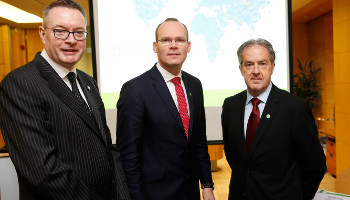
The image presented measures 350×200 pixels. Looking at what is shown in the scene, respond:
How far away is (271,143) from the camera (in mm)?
1584

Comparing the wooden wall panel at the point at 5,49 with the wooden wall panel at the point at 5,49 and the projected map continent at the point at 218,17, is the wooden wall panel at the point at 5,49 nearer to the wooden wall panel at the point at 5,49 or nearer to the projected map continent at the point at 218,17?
the wooden wall panel at the point at 5,49

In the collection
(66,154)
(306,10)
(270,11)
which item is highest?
(306,10)

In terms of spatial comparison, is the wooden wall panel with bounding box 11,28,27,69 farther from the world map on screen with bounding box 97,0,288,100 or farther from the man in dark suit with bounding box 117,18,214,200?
the man in dark suit with bounding box 117,18,214,200

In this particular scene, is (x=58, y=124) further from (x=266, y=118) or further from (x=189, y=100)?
(x=266, y=118)

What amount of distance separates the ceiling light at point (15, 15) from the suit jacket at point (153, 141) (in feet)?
18.9

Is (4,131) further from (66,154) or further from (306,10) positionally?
(306,10)

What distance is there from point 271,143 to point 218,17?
1535 millimetres

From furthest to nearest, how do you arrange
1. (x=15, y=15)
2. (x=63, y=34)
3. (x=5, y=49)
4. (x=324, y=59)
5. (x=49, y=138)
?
(x=5, y=49), (x=324, y=59), (x=15, y=15), (x=63, y=34), (x=49, y=138)

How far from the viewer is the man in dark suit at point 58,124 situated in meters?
1.16

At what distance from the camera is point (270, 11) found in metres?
2.75

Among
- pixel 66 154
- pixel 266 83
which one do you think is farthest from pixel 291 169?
pixel 66 154

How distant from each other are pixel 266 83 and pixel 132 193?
939mm

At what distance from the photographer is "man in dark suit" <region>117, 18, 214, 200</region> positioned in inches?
64.7

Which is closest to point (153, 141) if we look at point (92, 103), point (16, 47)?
point (92, 103)
